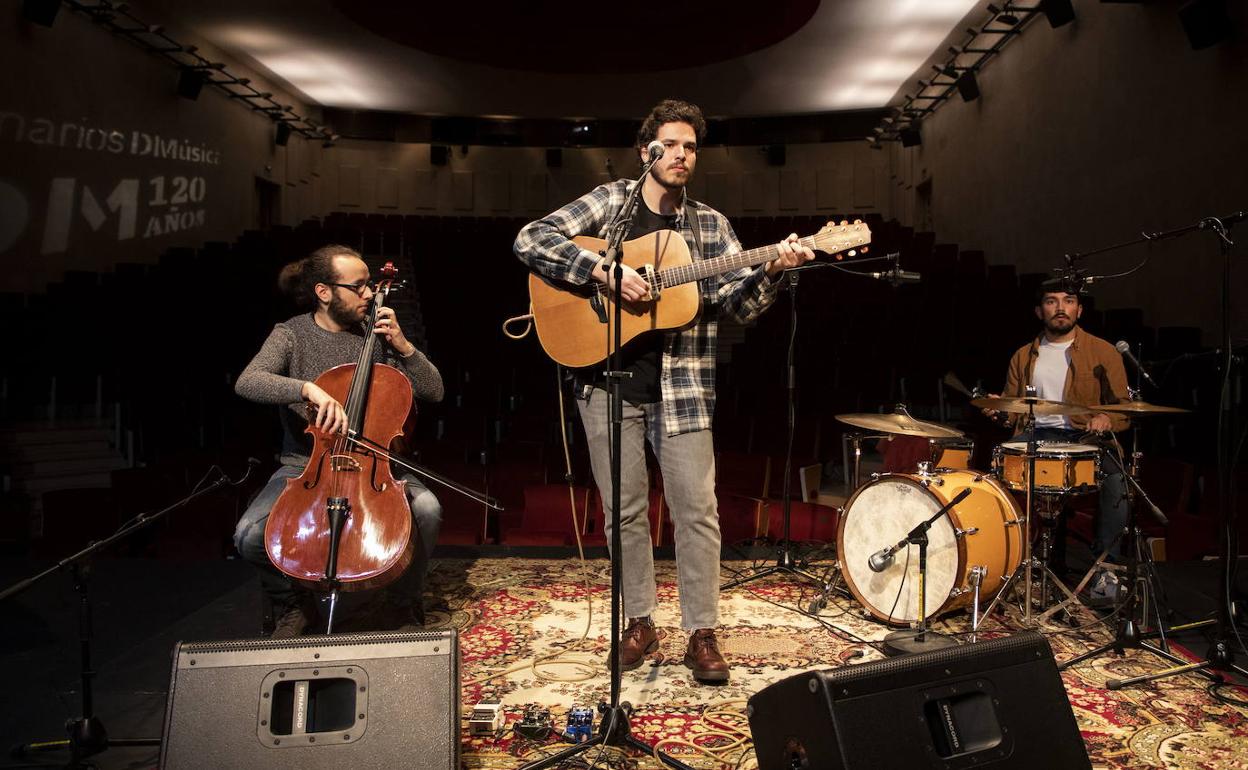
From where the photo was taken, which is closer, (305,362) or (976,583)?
(305,362)

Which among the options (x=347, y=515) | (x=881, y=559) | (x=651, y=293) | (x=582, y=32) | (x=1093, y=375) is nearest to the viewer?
(x=347, y=515)

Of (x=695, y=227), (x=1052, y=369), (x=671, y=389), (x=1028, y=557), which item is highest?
(x=695, y=227)

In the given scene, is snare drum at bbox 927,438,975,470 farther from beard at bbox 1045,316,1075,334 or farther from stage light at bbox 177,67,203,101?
stage light at bbox 177,67,203,101

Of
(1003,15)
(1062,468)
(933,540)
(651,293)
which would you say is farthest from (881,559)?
(1003,15)

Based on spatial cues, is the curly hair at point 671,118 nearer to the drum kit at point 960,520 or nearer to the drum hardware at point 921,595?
the drum kit at point 960,520

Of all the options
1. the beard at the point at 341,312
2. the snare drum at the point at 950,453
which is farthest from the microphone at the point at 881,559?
the beard at the point at 341,312

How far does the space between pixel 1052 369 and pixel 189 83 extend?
10.3m

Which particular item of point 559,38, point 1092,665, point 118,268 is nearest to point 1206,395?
point 1092,665

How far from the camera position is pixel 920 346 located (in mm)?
6758

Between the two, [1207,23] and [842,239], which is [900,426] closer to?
[842,239]

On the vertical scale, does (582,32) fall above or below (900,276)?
above

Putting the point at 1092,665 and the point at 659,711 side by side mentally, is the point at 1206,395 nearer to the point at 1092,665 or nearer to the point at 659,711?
the point at 1092,665

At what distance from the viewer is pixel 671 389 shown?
242 centimetres

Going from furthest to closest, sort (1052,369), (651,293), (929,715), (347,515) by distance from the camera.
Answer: (1052,369)
(651,293)
(347,515)
(929,715)
